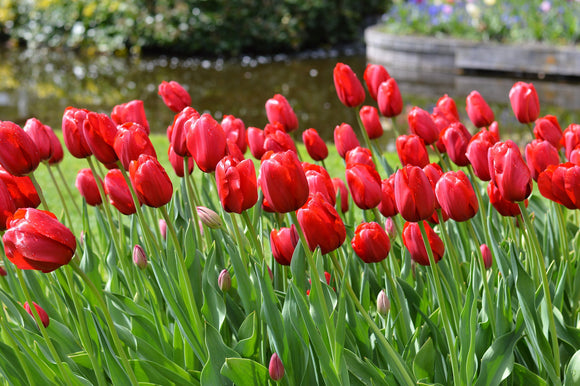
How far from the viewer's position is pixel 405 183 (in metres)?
1.46

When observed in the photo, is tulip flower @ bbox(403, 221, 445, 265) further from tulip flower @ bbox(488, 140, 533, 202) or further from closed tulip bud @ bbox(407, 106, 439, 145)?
closed tulip bud @ bbox(407, 106, 439, 145)

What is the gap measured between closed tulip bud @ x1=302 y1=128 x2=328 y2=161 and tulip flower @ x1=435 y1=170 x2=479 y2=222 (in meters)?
0.73

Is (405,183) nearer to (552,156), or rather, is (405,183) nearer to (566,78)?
(552,156)

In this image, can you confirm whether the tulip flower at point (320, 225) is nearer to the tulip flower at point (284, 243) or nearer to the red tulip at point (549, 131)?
the tulip flower at point (284, 243)

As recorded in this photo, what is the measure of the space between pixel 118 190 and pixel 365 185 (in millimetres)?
611

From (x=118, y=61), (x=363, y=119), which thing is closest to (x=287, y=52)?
(x=118, y=61)

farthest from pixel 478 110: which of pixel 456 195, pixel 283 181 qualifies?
pixel 283 181

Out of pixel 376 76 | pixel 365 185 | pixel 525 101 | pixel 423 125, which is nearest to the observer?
pixel 365 185

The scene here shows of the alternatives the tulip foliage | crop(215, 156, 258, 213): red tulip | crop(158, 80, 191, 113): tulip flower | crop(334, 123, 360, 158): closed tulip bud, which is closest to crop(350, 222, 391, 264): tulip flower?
the tulip foliage

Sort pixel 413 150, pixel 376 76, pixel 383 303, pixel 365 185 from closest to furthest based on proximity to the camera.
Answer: pixel 365 185 < pixel 383 303 < pixel 413 150 < pixel 376 76

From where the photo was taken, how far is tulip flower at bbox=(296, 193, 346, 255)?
4.62 feet

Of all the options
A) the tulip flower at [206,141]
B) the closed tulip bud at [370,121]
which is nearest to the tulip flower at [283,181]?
the tulip flower at [206,141]

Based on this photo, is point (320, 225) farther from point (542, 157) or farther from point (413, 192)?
point (542, 157)

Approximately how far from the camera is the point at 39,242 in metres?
1.29
